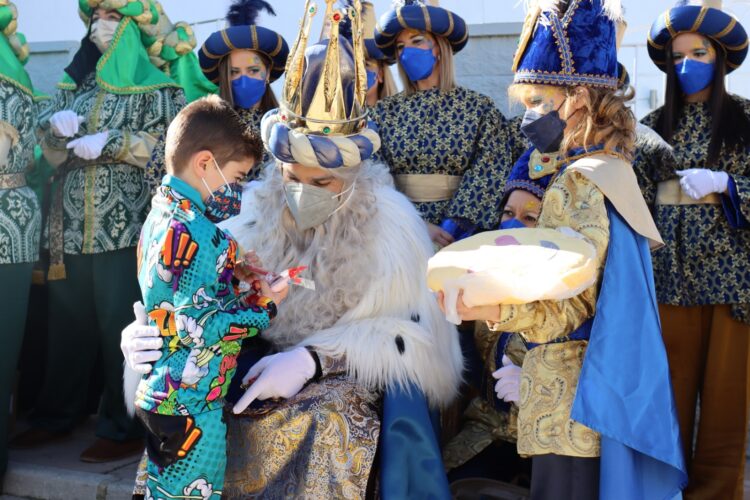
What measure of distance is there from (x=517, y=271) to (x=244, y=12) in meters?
2.90

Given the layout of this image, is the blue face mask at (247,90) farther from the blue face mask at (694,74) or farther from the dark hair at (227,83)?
the blue face mask at (694,74)

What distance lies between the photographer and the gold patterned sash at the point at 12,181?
13.7ft

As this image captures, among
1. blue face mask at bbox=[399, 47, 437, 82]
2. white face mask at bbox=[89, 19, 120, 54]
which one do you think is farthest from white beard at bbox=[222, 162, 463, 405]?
white face mask at bbox=[89, 19, 120, 54]

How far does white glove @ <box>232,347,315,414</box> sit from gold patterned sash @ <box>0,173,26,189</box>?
1.85 metres

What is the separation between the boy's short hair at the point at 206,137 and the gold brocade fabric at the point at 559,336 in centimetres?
102

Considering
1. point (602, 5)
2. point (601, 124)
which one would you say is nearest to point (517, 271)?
point (601, 124)

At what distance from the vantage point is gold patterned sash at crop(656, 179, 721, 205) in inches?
147

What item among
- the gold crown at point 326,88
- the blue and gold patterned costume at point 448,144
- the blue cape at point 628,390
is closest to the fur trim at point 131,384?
the gold crown at point 326,88

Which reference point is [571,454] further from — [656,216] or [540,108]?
[656,216]

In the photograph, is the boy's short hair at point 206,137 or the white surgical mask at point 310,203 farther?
the white surgical mask at point 310,203

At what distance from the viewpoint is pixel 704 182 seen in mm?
3662

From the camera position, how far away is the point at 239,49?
440 centimetres

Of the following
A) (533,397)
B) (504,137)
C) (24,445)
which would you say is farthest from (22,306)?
(533,397)

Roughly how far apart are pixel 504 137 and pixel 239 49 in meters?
1.34
